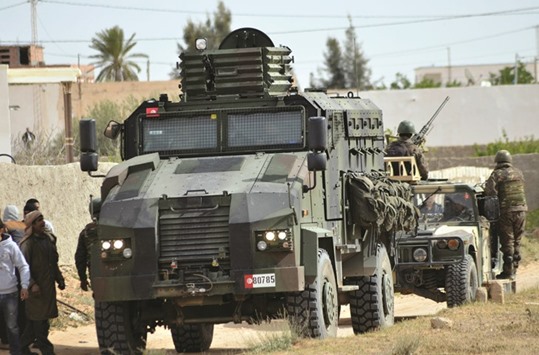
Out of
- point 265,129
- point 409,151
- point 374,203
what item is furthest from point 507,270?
point 265,129

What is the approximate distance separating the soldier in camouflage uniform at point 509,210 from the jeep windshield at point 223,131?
261 inches

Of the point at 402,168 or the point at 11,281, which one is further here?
the point at 402,168

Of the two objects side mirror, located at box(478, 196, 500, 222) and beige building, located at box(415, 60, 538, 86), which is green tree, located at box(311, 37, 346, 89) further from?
side mirror, located at box(478, 196, 500, 222)

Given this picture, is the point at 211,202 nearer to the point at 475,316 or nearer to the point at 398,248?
the point at 475,316

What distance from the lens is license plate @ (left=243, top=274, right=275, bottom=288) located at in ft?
45.4

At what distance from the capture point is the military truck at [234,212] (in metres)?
14.0

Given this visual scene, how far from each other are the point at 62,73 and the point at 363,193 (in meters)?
19.2

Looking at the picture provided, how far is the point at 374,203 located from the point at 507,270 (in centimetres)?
603

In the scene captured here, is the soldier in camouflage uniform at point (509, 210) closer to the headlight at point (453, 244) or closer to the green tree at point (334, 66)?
the headlight at point (453, 244)

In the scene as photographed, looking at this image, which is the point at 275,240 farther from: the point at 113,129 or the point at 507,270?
the point at 507,270

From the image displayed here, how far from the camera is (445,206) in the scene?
20000 millimetres

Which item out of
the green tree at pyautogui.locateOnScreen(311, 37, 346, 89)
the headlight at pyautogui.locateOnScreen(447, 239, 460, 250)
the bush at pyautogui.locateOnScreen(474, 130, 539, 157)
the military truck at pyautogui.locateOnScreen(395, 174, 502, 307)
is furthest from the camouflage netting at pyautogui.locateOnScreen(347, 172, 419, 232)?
the green tree at pyautogui.locateOnScreen(311, 37, 346, 89)

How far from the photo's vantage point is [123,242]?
14.0 metres

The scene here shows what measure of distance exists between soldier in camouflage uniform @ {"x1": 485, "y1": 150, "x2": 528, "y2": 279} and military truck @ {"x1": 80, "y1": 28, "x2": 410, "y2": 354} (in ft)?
15.4
